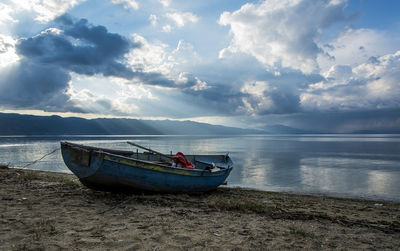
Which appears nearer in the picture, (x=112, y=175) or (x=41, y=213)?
(x=41, y=213)

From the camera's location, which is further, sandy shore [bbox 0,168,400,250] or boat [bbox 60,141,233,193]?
boat [bbox 60,141,233,193]

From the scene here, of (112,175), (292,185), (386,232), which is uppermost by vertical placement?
(112,175)

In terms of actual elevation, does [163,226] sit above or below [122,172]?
below

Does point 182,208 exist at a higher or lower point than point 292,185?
higher

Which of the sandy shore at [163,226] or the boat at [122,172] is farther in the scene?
the boat at [122,172]

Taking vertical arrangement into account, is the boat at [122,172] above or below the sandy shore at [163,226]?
above

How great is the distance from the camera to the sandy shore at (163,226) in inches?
229

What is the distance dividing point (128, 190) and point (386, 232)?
30.5ft

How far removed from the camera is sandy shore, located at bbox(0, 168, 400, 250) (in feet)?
19.1

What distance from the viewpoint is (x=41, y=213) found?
781cm

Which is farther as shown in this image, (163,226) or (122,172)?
(122,172)

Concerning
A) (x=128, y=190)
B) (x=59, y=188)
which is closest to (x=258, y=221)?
(x=128, y=190)

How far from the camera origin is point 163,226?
698 cm

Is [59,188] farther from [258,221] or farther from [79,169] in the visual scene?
[258,221]
